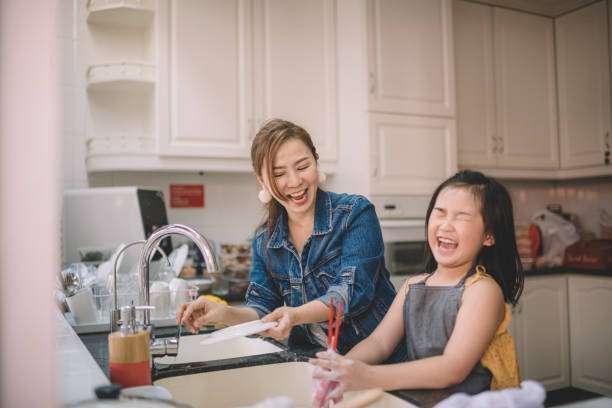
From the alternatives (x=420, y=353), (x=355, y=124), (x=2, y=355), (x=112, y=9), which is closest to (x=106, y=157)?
(x=112, y=9)

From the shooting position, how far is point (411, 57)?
2.70 metres

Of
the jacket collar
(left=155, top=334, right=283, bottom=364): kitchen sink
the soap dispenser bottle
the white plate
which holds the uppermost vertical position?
the jacket collar

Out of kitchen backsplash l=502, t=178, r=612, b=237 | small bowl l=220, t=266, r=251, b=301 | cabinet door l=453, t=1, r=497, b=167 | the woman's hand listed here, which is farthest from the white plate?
kitchen backsplash l=502, t=178, r=612, b=237

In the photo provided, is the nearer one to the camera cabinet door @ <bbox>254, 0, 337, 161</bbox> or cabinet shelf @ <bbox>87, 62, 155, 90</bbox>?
cabinet shelf @ <bbox>87, 62, 155, 90</bbox>

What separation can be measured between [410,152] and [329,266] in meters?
1.53

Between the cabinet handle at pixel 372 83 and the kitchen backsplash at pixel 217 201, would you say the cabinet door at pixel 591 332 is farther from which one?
the cabinet handle at pixel 372 83

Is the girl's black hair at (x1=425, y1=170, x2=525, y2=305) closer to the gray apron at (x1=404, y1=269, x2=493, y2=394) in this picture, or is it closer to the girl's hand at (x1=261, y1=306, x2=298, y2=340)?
the gray apron at (x1=404, y1=269, x2=493, y2=394)

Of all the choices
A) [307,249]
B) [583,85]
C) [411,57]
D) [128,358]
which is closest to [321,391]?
[128,358]

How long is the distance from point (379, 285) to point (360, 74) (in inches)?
62.4

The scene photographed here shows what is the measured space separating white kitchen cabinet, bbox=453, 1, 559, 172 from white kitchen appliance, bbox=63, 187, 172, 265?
1.86 metres

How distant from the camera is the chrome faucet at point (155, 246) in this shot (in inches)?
33.2

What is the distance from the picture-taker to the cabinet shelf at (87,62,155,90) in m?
2.39

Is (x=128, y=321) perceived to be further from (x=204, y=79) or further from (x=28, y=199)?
(x=204, y=79)

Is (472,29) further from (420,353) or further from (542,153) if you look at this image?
(420,353)
